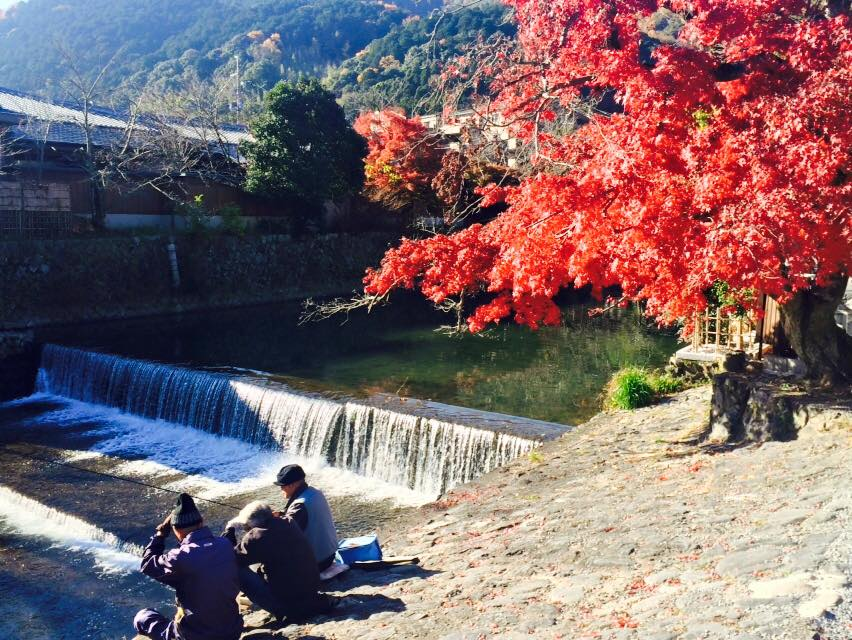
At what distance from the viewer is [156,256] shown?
Result: 22781 millimetres

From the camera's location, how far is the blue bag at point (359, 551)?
593 cm

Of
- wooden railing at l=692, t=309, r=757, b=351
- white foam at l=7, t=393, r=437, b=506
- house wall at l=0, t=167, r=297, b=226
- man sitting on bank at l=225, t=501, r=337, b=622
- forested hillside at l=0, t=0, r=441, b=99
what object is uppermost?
forested hillside at l=0, t=0, r=441, b=99

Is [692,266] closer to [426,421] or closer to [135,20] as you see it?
[426,421]

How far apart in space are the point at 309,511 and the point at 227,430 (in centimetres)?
815

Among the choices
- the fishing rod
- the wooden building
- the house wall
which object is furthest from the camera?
the house wall

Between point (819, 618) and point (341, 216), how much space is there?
27.0 meters

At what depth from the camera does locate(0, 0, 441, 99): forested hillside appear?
61.4 meters

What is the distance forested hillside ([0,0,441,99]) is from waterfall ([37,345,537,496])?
44444 millimetres

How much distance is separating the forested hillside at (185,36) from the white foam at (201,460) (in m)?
46.0

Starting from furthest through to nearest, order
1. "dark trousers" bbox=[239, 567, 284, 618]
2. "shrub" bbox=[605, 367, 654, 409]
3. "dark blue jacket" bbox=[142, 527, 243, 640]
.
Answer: "shrub" bbox=[605, 367, 654, 409] → "dark trousers" bbox=[239, 567, 284, 618] → "dark blue jacket" bbox=[142, 527, 243, 640]

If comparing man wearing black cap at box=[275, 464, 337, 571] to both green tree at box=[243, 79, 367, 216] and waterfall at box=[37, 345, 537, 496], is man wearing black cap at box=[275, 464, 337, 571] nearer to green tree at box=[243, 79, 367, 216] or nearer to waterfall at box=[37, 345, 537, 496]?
waterfall at box=[37, 345, 537, 496]

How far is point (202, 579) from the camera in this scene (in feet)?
14.6

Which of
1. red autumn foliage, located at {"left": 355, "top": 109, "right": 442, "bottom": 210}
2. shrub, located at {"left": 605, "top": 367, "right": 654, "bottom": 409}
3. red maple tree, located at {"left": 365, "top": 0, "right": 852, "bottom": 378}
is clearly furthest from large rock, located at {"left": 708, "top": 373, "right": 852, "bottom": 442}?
red autumn foliage, located at {"left": 355, "top": 109, "right": 442, "bottom": 210}

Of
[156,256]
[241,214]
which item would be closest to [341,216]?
[241,214]
